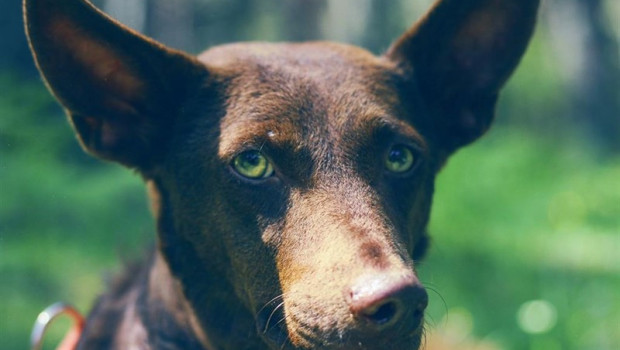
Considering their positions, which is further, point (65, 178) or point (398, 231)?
point (65, 178)

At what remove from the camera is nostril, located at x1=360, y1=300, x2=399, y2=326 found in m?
2.58

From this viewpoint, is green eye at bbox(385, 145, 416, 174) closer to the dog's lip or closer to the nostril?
the dog's lip

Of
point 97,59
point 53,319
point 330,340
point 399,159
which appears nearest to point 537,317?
point 399,159

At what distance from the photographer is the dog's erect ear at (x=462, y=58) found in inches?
147

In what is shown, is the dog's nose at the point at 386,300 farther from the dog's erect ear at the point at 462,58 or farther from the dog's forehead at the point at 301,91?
the dog's erect ear at the point at 462,58

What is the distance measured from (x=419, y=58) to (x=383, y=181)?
83 cm

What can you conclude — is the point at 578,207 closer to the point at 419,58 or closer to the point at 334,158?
the point at 419,58

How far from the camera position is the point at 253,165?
127 inches

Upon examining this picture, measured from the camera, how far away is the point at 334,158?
3.15 meters

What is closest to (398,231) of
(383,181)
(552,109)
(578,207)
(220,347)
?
(383,181)

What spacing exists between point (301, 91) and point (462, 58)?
912 mm

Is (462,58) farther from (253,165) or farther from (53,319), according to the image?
(53,319)

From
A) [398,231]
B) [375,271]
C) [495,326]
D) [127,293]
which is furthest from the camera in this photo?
[495,326]

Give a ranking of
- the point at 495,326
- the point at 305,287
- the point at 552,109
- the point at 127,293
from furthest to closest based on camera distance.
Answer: the point at 552,109, the point at 495,326, the point at 127,293, the point at 305,287
